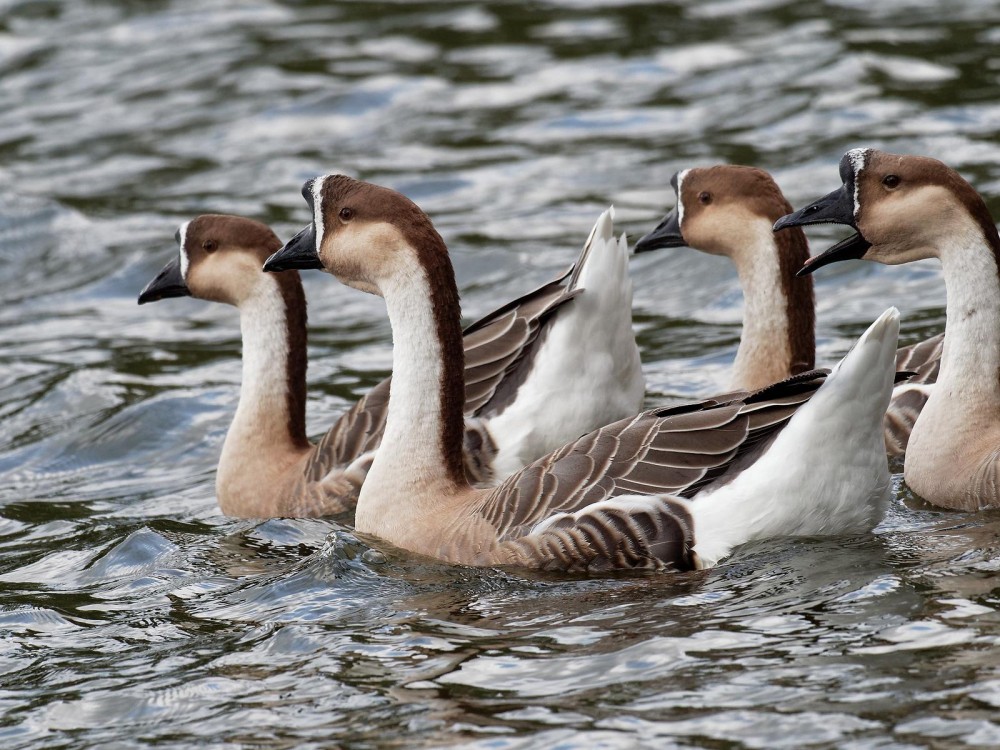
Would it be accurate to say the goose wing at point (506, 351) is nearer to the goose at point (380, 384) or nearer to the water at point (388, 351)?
the goose at point (380, 384)

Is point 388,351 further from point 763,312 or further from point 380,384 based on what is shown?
point 763,312

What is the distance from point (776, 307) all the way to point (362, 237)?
2.66 m

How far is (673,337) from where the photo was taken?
1185cm

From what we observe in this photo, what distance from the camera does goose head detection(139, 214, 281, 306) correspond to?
938 cm

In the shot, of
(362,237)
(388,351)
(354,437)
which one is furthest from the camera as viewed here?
(388,351)

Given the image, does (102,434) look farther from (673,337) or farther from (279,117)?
(279,117)

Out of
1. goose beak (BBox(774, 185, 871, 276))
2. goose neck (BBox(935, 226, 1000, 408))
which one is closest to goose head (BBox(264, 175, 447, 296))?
goose beak (BBox(774, 185, 871, 276))

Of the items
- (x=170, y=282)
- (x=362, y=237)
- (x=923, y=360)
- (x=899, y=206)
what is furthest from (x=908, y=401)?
(x=170, y=282)

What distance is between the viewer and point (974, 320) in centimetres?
813

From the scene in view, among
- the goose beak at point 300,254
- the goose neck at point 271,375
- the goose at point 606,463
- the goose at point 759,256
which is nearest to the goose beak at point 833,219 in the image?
the goose at point 759,256

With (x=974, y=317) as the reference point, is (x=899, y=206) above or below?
above

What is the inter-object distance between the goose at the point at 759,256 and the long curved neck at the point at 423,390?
1.92m

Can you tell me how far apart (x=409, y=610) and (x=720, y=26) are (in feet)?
43.3

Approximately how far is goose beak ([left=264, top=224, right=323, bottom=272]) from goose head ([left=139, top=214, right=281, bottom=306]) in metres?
1.23
